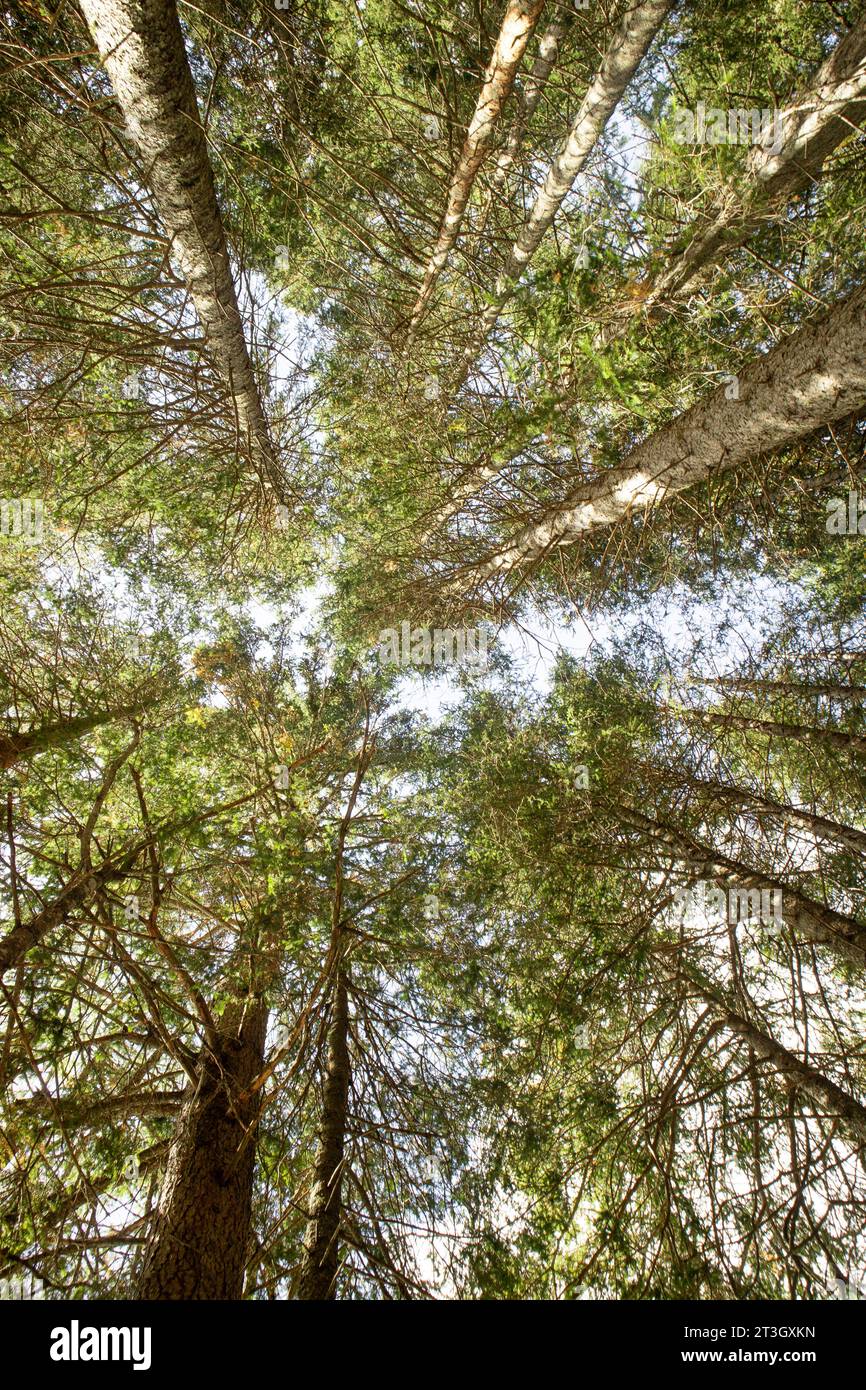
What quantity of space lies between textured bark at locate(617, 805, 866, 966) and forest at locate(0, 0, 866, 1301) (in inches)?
3.0

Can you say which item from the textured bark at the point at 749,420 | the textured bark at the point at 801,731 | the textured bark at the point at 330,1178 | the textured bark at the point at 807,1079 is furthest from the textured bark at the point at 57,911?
the textured bark at the point at 801,731

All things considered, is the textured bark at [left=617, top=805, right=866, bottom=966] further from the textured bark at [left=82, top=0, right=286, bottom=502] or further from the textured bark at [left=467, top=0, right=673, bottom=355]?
the textured bark at [left=82, top=0, right=286, bottom=502]

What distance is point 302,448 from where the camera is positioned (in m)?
7.90

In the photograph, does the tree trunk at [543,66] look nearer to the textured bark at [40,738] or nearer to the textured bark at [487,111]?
the textured bark at [487,111]

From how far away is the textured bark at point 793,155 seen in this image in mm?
3430

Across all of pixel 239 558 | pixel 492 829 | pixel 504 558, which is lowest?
pixel 492 829

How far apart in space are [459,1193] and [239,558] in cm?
747

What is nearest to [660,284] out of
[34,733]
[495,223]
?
[495,223]

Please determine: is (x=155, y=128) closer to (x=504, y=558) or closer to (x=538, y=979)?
(x=504, y=558)

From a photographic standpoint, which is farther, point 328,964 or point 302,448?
point 302,448

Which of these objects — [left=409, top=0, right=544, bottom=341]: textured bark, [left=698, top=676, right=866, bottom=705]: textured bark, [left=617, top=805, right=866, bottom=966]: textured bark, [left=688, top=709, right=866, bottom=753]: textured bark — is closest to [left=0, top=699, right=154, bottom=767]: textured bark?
[left=409, top=0, right=544, bottom=341]: textured bark

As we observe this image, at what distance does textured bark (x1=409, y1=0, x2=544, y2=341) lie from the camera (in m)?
3.00

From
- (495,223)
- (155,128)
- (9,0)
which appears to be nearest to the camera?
(155,128)

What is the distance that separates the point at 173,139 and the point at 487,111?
1854mm
